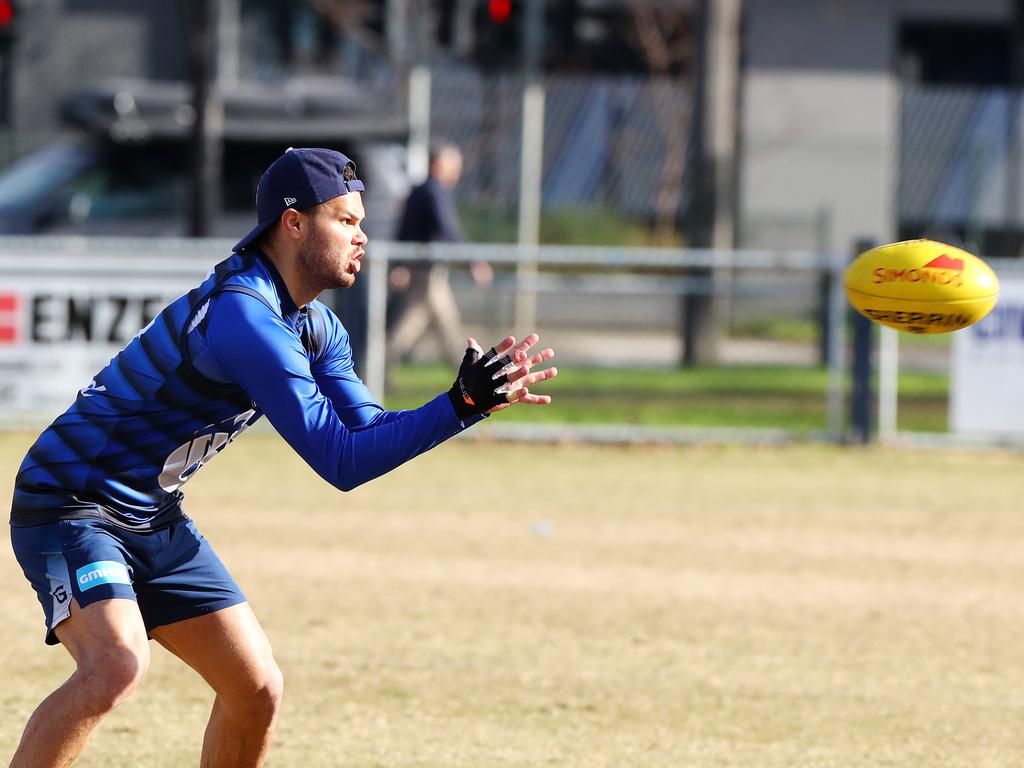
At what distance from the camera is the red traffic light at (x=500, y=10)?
1888 centimetres

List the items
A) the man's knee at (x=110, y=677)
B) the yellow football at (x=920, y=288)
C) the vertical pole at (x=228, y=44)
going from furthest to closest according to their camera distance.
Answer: the vertical pole at (x=228, y=44) → the yellow football at (x=920, y=288) → the man's knee at (x=110, y=677)

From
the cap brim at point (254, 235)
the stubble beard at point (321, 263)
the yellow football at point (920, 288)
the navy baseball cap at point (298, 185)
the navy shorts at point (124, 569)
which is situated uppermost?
the navy baseball cap at point (298, 185)

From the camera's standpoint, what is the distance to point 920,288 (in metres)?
5.83

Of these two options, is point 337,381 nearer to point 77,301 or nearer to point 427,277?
point 77,301

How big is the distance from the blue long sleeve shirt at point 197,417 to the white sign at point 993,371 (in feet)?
31.4

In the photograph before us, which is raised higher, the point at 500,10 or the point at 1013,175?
Result: the point at 500,10

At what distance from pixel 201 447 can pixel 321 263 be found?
61cm

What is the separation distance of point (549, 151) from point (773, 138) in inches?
137

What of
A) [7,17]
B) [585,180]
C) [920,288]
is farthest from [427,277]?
[585,180]

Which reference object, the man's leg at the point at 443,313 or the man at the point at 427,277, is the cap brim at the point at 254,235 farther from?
the man's leg at the point at 443,313

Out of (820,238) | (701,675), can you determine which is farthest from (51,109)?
(701,675)

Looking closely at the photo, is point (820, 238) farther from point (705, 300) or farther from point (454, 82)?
point (454, 82)

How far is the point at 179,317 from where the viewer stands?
15.2 ft

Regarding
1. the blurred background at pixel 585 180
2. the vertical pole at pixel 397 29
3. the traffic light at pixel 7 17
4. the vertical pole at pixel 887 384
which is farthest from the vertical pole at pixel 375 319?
the vertical pole at pixel 397 29
